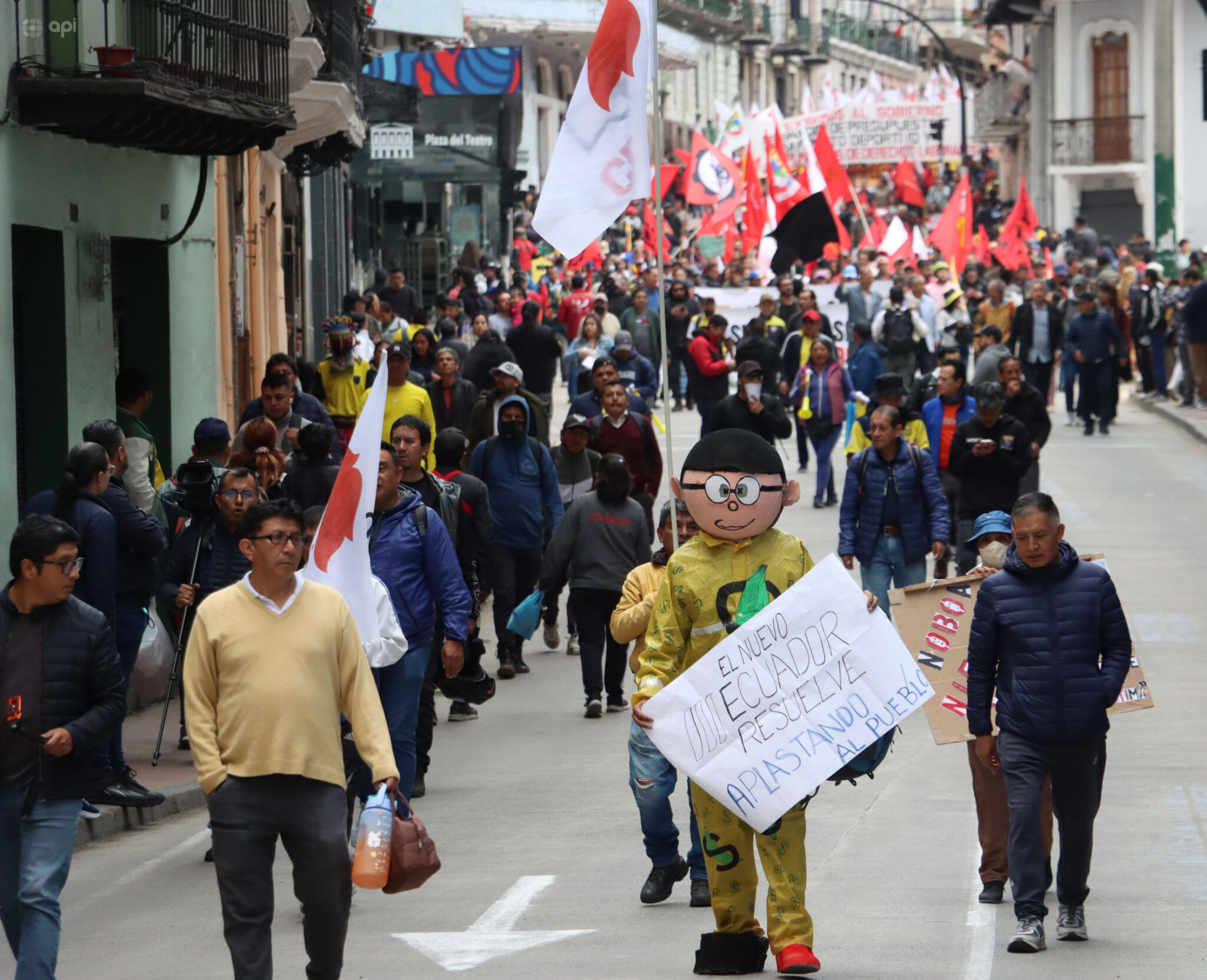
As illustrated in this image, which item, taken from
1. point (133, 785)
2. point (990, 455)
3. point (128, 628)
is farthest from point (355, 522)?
point (990, 455)

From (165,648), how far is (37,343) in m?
3.49

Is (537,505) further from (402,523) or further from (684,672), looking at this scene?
(684,672)

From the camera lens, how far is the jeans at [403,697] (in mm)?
8531

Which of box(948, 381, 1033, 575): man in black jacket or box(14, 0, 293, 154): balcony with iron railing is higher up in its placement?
box(14, 0, 293, 154): balcony with iron railing

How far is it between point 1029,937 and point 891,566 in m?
5.36

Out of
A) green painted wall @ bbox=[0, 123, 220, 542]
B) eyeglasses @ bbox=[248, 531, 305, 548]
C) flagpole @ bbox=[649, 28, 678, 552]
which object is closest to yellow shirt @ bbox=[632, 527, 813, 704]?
eyeglasses @ bbox=[248, 531, 305, 548]

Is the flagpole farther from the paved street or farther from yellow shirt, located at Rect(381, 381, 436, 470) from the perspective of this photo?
yellow shirt, located at Rect(381, 381, 436, 470)

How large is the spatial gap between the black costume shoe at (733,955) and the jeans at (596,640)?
212 inches

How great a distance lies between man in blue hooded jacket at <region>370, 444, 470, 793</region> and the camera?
337 inches

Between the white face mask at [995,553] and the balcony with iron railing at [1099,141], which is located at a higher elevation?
the balcony with iron railing at [1099,141]

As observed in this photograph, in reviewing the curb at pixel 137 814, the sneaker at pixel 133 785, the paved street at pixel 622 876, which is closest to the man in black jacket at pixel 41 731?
the paved street at pixel 622 876

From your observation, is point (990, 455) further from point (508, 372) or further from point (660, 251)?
point (660, 251)

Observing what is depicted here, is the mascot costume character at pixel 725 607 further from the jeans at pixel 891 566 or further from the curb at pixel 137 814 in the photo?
the jeans at pixel 891 566

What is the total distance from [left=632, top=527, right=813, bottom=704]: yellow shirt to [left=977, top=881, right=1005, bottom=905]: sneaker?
1.82 meters
